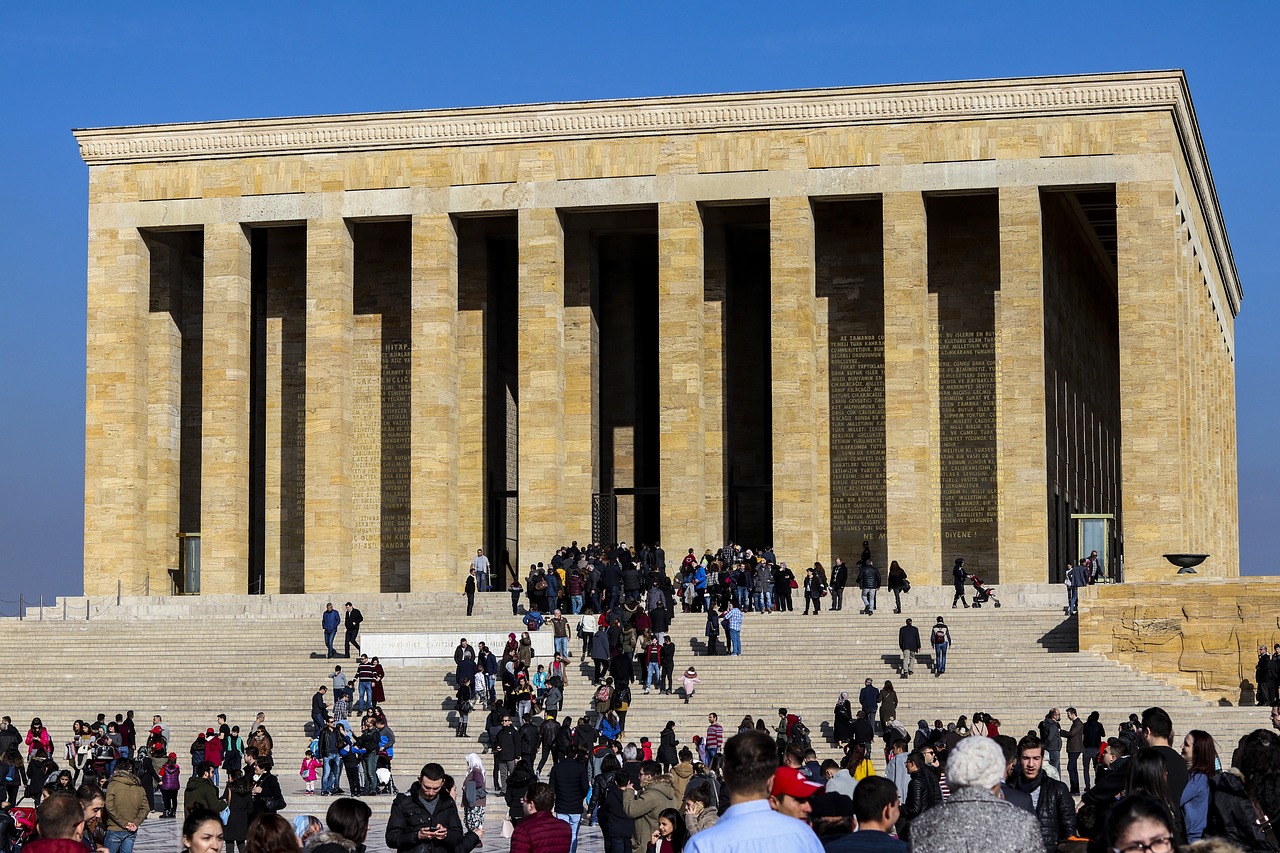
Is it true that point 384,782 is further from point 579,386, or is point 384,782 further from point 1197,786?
point 579,386

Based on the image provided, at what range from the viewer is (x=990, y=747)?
6.65m

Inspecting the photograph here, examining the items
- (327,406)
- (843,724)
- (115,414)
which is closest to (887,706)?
(843,724)

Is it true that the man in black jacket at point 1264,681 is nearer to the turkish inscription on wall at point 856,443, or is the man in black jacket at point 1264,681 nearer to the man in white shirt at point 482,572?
the turkish inscription on wall at point 856,443

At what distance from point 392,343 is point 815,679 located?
17401 mm

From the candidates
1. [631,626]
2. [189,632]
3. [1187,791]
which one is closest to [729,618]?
[631,626]

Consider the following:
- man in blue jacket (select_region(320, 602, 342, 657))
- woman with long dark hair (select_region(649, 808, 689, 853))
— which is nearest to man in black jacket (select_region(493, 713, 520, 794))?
man in blue jacket (select_region(320, 602, 342, 657))

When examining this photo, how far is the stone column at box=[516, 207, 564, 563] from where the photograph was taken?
3909 centimetres

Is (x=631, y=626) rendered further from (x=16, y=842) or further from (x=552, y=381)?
(x=16, y=842)

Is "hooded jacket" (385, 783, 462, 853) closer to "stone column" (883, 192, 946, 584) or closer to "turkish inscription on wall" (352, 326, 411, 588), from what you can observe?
"stone column" (883, 192, 946, 584)

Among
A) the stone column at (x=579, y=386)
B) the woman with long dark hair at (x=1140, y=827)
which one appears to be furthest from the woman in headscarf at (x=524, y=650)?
the woman with long dark hair at (x=1140, y=827)

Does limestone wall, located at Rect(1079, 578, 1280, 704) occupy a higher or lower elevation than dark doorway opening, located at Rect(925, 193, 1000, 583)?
lower

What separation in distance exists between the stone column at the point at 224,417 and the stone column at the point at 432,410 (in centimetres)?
385

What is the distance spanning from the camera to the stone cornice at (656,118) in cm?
3753

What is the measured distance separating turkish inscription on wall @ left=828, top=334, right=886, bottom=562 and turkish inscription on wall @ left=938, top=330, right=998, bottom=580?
132 cm
